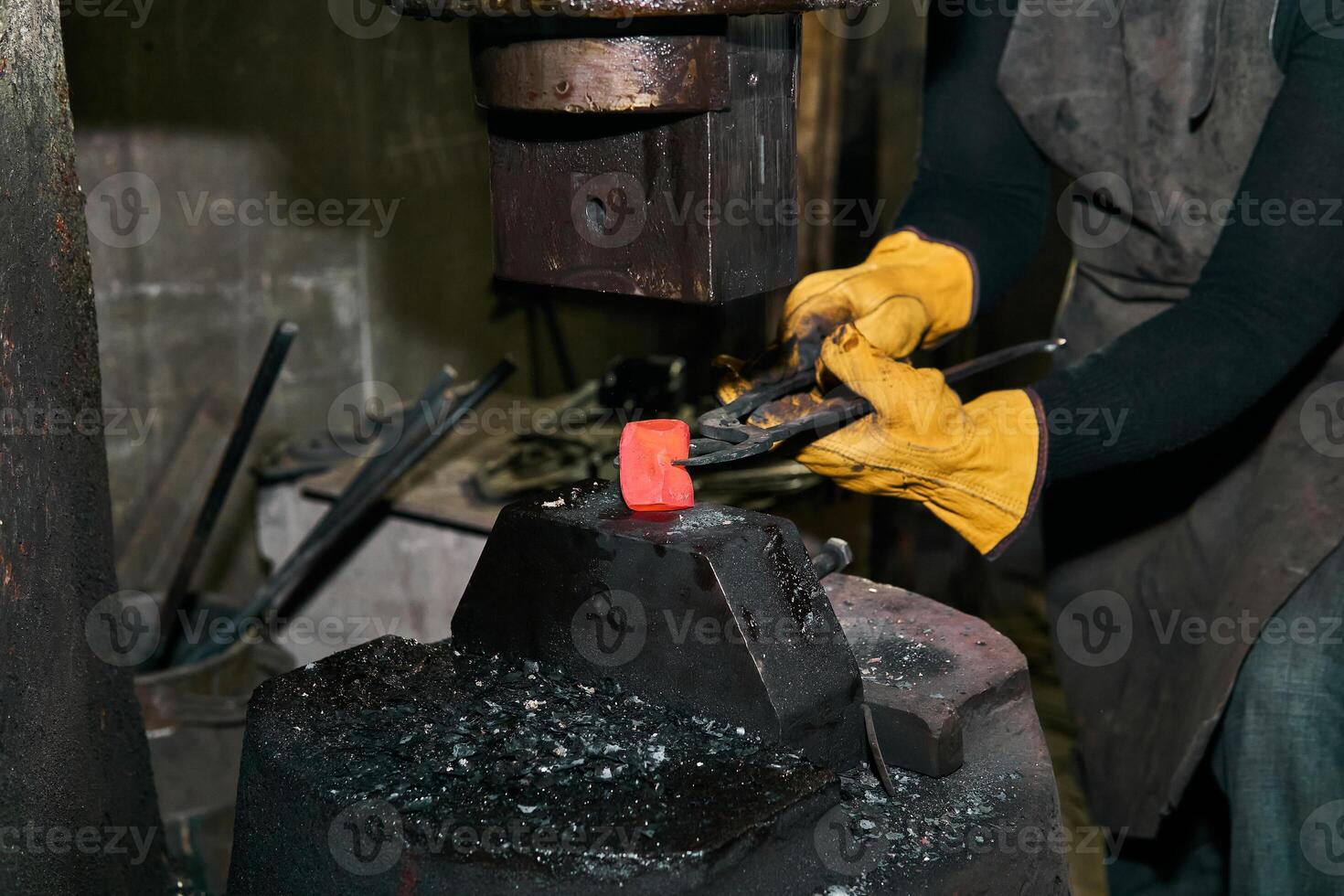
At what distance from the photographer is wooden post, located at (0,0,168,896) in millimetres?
1303

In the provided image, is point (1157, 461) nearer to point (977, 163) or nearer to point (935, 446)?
point (977, 163)

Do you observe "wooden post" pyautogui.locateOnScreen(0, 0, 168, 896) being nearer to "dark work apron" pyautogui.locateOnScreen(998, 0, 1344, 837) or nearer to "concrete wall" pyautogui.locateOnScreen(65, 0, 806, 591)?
"dark work apron" pyautogui.locateOnScreen(998, 0, 1344, 837)

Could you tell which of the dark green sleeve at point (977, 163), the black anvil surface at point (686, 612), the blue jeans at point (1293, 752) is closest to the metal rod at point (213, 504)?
the dark green sleeve at point (977, 163)

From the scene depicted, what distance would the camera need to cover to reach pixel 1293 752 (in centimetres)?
180

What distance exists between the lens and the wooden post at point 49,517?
1.30 m

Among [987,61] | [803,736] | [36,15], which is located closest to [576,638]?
[803,736]

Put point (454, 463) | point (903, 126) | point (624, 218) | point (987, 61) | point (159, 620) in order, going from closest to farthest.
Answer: point (624, 218), point (987, 61), point (159, 620), point (454, 463), point (903, 126)

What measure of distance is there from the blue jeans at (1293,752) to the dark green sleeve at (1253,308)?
0.32m

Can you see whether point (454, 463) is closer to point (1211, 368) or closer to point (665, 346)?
point (665, 346)

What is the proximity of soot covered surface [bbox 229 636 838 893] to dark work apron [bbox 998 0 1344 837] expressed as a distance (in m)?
0.99

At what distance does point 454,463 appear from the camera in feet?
11.0

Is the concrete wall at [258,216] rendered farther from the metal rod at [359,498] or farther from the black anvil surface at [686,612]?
the black anvil surface at [686,612]

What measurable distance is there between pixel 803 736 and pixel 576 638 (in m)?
0.24

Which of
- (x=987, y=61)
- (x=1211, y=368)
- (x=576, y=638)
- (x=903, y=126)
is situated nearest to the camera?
(x=576, y=638)
